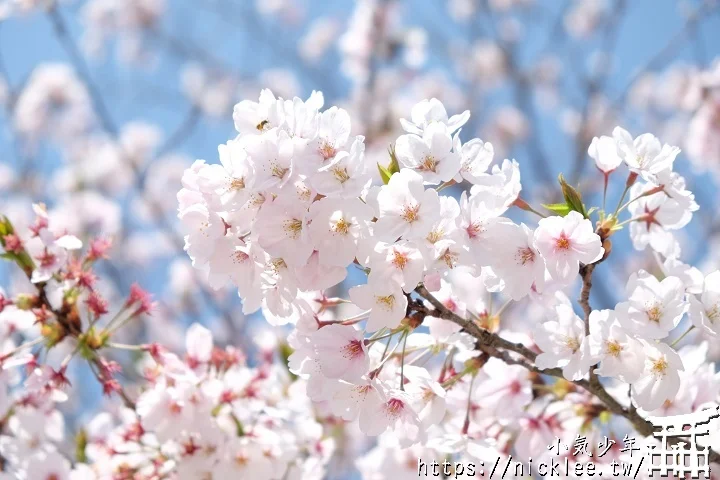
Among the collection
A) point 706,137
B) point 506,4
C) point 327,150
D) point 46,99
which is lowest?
point 327,150

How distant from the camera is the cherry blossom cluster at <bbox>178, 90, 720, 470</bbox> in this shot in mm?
1577

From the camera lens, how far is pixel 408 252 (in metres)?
1.58

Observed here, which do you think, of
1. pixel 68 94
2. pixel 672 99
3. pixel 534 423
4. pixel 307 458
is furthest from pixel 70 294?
pixel 672 99

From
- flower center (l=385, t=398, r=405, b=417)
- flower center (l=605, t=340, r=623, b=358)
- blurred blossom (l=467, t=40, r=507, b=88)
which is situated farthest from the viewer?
blurred blossom (l=467, t=40, r=507, b=88)

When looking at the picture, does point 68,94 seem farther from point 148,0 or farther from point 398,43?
point 398,43

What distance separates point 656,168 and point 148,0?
8.26 metres

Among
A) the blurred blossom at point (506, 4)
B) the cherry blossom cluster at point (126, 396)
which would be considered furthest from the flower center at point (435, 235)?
the blurred blossom at point (506, 4)

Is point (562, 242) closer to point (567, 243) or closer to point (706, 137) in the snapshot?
point (567, 243)

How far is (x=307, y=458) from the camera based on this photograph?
2.74m

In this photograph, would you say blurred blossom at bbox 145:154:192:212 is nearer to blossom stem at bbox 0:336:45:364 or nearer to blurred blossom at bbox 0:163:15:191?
blurred blossom at bbox 0:163:15:191

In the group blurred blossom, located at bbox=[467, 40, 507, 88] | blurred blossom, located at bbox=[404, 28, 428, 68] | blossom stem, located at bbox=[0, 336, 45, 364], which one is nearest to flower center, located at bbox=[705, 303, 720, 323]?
blossom stem, located at bbox=[0, 336, 45, 364]

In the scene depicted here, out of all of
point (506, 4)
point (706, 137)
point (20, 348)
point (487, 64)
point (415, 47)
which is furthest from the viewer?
point (506, 4)

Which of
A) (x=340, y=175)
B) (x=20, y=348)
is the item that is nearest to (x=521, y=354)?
(x=340, y=175)

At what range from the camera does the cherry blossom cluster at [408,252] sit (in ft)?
5.17
